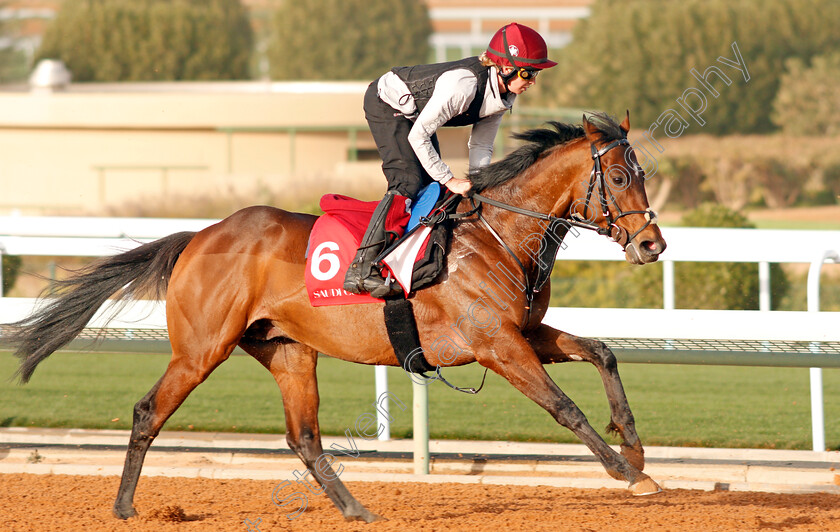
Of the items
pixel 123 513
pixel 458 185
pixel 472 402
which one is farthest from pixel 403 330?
pixel 472 402

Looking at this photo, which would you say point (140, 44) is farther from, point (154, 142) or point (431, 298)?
point (431, 298)

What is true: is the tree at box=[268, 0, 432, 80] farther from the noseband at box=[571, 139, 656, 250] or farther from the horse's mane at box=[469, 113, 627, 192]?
the noseband at box=[571, 139, 656, 250]

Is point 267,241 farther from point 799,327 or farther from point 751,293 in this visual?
point 751,293

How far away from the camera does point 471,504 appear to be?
427 cm

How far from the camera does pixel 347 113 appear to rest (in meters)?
23.6

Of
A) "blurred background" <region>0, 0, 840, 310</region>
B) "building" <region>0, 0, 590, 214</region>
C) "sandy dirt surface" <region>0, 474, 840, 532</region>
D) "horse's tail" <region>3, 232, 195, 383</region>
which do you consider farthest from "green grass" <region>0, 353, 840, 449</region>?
"building" <region>0, 0, 590, 214</region>

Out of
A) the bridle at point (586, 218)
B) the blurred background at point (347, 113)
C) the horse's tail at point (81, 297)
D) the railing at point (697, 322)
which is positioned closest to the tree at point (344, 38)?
the blurred background at point (347, 113)

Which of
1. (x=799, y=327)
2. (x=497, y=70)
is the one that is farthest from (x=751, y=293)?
(x=497, y=70)

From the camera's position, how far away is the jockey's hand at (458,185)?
3816mm

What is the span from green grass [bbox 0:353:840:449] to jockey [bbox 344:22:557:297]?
217 cm

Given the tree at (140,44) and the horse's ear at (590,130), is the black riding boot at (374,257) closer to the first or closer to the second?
the horse's ear at (590,130)

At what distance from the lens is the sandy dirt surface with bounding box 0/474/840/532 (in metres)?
3.83

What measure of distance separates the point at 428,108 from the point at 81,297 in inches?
70.2

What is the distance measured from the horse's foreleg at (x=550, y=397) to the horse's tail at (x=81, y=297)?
1.49 m
